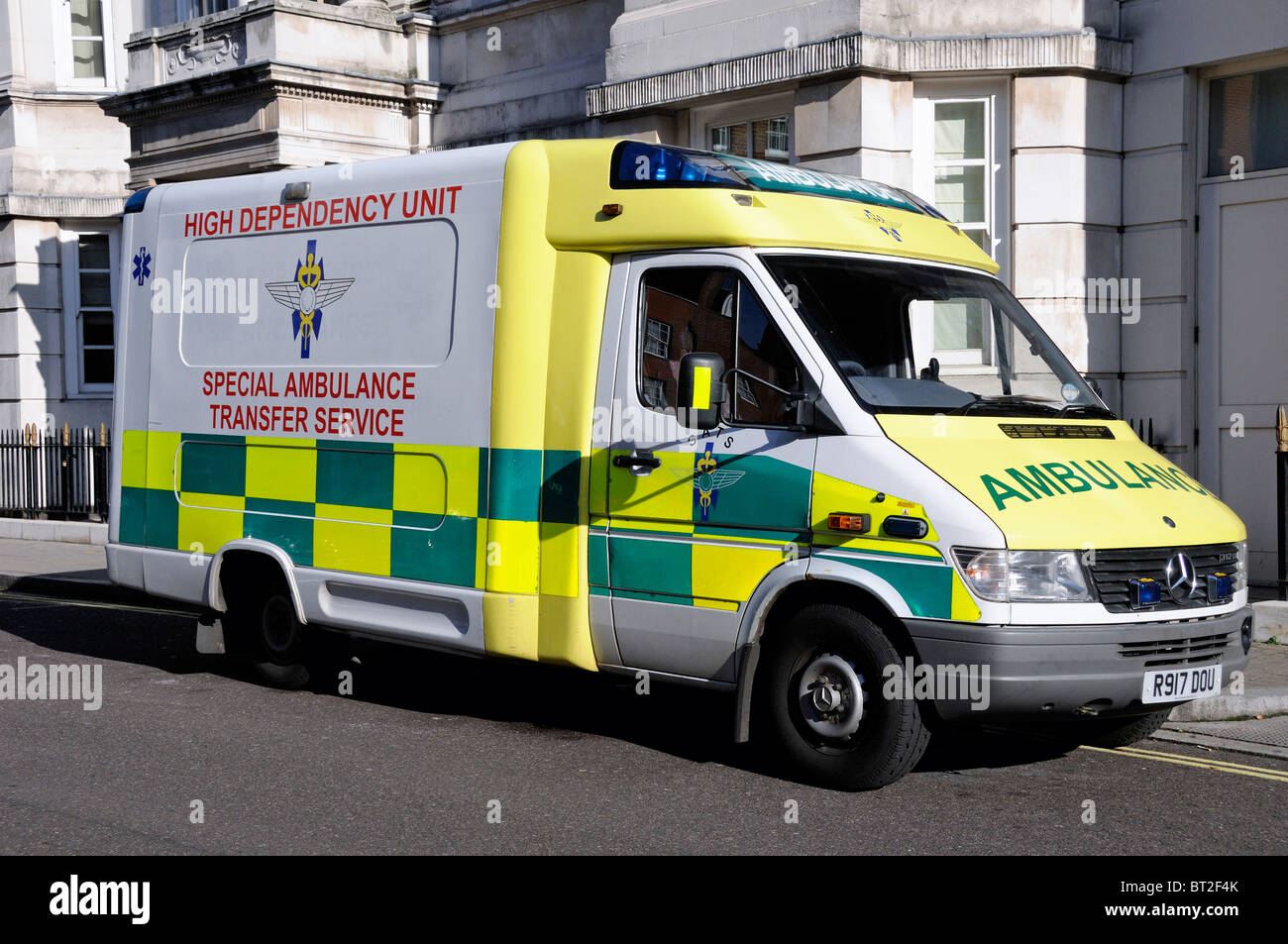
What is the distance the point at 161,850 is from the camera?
539 centimetres

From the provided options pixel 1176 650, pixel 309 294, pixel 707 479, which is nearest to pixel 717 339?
pixel 707 479

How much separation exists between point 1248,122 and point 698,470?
7.46 m

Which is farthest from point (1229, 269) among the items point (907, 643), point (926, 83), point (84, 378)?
point (84, 378)

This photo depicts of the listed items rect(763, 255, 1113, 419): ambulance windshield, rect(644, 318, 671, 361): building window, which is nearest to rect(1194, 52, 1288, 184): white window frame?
rect(763, 255, 1113, 419): ambulance windshield

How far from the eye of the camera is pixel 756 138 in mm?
13383

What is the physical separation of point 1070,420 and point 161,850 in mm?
4097

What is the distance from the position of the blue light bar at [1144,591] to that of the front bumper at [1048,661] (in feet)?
0.27

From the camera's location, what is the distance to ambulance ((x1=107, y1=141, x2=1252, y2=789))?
594cm

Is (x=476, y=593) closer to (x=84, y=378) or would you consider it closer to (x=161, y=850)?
(x=161, y=850)

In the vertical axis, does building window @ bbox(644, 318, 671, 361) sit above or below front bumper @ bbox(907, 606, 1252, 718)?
above

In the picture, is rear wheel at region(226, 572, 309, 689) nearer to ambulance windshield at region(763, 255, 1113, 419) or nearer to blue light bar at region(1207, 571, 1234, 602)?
ambulance windshield at region(763, 255, 1113, 419)

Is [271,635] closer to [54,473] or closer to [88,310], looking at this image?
[54,473]

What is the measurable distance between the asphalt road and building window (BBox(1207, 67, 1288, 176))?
20.8 ft
